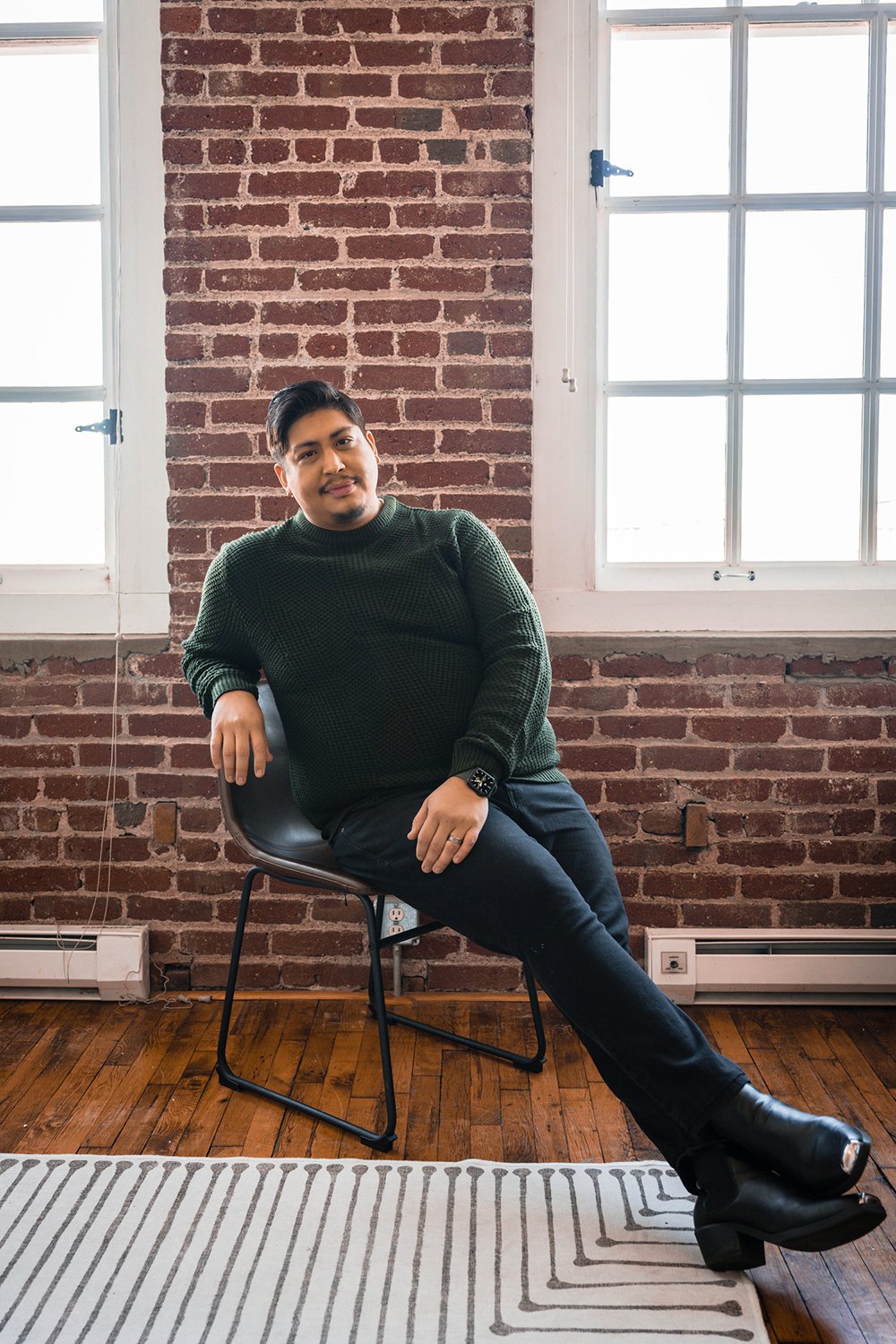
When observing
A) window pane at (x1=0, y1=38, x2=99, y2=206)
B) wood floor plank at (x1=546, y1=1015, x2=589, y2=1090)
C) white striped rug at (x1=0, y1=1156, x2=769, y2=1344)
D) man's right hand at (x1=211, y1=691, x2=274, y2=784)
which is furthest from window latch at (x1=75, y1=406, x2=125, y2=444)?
wood floor plank at (x1=546, y1=1015, x2=589, y2=1090)

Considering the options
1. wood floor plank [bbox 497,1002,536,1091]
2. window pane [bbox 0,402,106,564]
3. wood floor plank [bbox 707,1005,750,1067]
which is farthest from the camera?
window pane [bbox 0,402,106,564]

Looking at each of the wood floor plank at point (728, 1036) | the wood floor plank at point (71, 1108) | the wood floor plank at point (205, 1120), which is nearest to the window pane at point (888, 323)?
the wood floor plank at point (728, 1036)

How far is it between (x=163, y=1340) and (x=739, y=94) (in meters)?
2.78

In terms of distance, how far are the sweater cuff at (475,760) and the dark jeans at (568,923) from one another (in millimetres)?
87

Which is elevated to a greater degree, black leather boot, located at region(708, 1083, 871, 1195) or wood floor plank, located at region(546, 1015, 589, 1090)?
black leather boot, located at region(708, 1083, 871, 1195)

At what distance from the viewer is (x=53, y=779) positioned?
8.79 ft

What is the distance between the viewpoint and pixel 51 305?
2.70m

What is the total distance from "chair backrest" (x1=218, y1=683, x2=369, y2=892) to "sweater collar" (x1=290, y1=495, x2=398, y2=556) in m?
0.36

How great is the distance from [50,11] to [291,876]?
2188 millimetres

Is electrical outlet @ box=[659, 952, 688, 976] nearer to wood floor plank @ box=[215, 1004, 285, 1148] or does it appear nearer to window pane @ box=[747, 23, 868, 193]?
wood floor plank @ box=[215, 1004, 285, 1148]

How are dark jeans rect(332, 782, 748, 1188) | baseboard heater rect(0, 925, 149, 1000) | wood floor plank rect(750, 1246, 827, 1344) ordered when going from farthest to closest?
baseboard heater rect(0, 925, 149, 1000) → dark jeans rect(332, 782, 748, 1188) → wood floor plank rect(750, 1246, 827, 1344)

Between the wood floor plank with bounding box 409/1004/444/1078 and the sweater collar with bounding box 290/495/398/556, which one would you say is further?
the wood floor plank with bounding box 409/1004/444/1078

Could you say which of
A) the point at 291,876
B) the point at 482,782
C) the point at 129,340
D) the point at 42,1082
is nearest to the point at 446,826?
the point at 482,782

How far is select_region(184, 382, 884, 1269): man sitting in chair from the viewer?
1.74 metres
